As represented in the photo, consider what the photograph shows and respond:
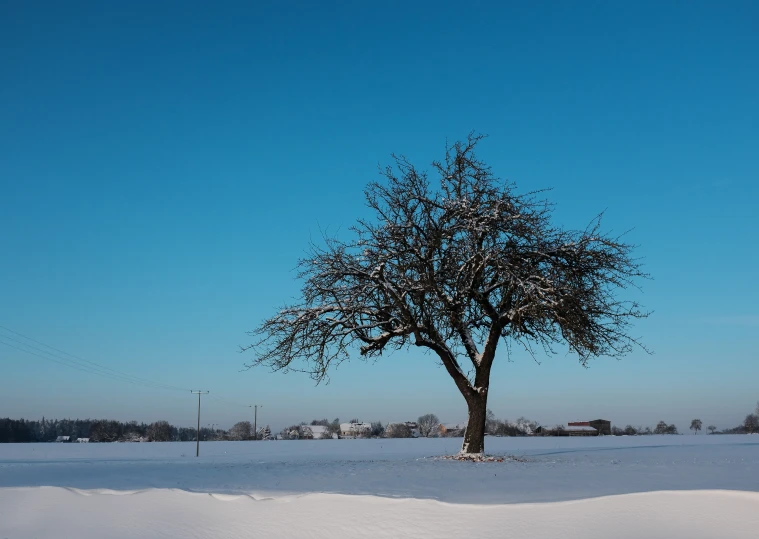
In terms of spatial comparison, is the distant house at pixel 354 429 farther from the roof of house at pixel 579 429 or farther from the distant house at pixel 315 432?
the roof of house at pixel 579 429

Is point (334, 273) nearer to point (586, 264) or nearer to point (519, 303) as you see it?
point (519, 303)

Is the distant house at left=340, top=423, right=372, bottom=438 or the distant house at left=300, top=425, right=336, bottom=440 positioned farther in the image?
the distant house at left=340, top=423, right=372, bottom=438

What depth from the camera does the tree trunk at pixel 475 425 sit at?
18.2 m

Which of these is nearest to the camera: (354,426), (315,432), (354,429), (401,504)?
(401,504)

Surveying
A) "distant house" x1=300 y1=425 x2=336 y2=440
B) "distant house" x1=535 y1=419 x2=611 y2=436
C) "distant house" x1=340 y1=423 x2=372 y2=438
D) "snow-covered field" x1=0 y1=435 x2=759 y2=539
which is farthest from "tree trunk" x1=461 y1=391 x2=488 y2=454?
"distant house" x1=340 y1=423 x2=372 y2=438

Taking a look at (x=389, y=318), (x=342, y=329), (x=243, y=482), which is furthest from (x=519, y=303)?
(x=243, y=482)

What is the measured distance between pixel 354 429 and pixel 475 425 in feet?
490

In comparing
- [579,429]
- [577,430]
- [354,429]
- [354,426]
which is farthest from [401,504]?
[354,426]

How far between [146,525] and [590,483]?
7.41 m

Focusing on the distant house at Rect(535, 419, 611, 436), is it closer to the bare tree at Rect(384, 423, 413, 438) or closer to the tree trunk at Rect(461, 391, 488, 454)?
the bare tree at Rect(384, 423, 413, 438)

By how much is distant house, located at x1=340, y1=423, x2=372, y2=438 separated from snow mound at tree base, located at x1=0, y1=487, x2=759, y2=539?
145311mm

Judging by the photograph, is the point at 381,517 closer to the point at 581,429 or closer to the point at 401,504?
the point at 401,504

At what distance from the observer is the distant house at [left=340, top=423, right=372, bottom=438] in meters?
156

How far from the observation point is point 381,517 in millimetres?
9031
